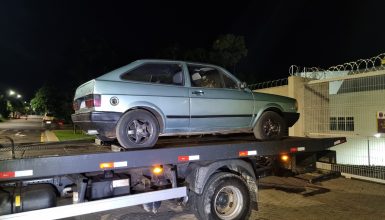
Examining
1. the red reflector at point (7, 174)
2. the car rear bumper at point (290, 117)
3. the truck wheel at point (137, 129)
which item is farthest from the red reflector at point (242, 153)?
the red reflector at point (7, 174)

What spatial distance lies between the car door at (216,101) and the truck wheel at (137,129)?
725 millimetres

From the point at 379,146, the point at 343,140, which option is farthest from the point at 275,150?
the point at 379,146

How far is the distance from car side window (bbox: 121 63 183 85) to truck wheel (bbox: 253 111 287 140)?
1778 millimetres

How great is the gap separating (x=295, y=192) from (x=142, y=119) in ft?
13.6

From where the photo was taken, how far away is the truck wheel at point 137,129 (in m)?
4.90

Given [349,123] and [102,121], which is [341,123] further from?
[102,121]

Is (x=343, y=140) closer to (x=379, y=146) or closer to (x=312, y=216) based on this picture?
(x=312, y=216)

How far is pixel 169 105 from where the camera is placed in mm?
5312

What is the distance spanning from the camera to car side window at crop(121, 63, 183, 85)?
5.42 m

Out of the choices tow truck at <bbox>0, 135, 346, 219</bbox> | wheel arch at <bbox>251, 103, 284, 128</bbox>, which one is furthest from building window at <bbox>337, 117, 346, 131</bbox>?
wheel arch at <bbox>251, 103, 284, 128</bbox>

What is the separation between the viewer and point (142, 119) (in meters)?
5.08

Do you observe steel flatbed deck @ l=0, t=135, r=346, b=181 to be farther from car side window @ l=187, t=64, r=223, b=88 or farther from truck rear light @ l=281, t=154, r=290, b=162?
car side window @ l=187, t=64, r=223, b=88

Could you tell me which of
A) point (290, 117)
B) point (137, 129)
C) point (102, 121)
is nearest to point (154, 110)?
point (137, 129)

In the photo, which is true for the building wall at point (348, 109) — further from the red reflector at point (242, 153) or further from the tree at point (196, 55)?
the tree at point (196, 55)
